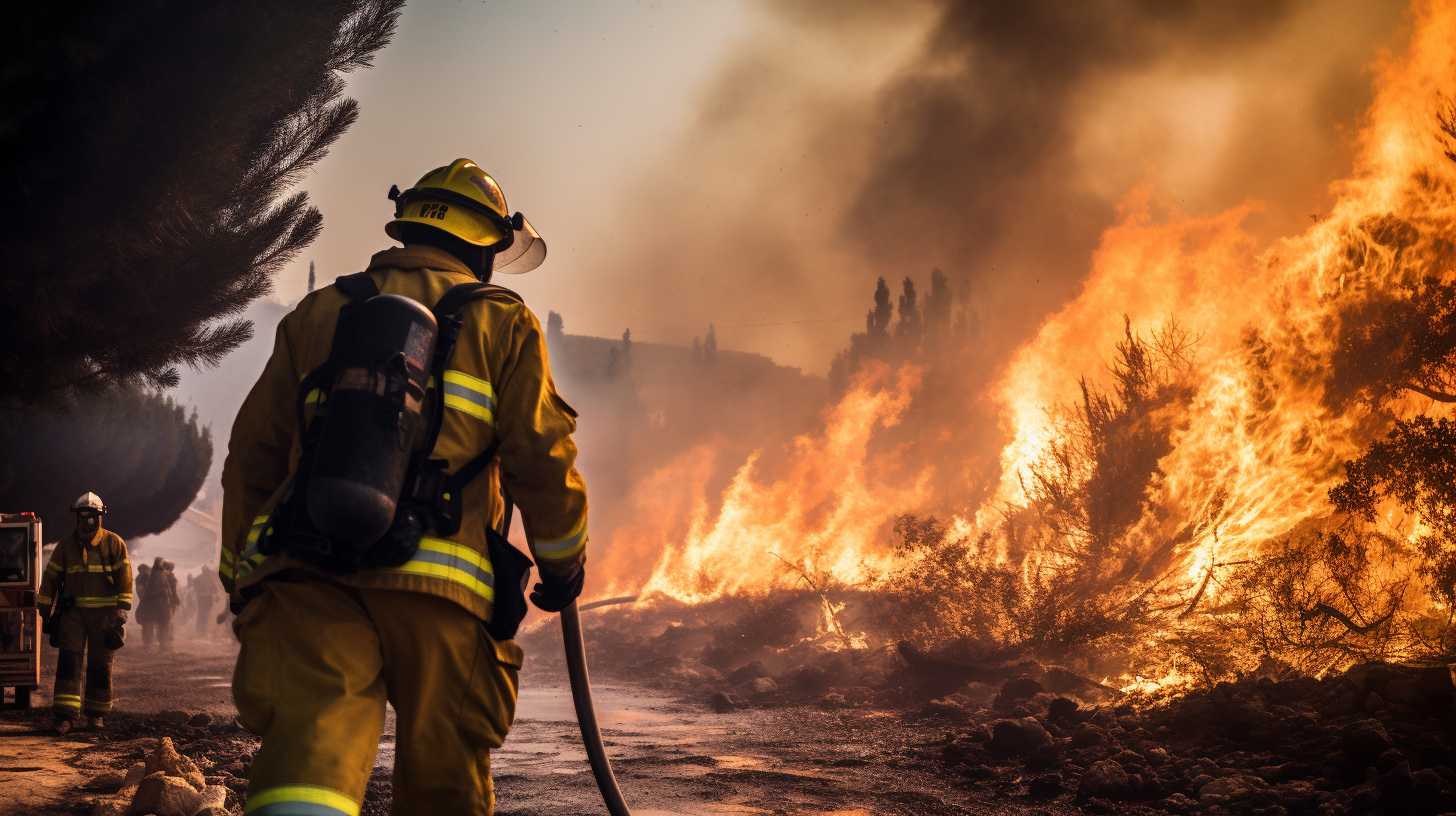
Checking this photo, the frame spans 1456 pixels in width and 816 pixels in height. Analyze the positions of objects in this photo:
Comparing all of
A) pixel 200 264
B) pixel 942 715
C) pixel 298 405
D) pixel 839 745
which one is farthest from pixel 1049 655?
pixel 298 405

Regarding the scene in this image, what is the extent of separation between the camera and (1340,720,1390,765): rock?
5613 millimetres

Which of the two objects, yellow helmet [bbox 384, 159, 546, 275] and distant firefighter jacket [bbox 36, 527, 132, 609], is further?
distant firefighter jacket [bbox 36, 527, 132, 609]

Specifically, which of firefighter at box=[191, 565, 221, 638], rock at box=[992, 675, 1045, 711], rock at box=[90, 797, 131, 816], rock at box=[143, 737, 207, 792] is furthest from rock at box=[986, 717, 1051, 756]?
firefighter at box=[191, 565, 221, 638]

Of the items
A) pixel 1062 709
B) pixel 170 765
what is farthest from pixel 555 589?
pixel 1062 709

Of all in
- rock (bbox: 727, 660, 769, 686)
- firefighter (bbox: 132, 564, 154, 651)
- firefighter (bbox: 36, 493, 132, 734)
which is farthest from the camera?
firefighter (bbox: 132, 564, 154, 651)

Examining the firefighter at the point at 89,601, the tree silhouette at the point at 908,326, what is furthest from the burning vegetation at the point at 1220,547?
the tree silhouette at the point at 908,326

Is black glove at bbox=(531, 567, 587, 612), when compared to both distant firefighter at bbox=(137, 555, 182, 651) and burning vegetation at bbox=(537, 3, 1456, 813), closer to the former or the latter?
burning vegetation at bbox=(537, 3, 1456, 813)

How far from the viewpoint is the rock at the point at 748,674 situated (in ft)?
50.7

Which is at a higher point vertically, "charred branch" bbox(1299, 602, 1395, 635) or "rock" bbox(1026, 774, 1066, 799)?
"charred branch" bbox(1299, 602, 1395, 635)

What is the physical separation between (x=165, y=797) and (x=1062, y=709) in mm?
6115

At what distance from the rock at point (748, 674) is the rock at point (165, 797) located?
35.2ft

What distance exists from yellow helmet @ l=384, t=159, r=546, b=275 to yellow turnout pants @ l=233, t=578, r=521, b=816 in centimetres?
113

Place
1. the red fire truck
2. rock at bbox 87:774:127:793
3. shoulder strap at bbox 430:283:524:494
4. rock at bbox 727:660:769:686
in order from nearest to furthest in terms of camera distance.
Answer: shoulder strap at bbox 430:283:524:494 < rock at bbox 87:774:127:793 < the red fire truck < rock at bbox 727:660:769:686

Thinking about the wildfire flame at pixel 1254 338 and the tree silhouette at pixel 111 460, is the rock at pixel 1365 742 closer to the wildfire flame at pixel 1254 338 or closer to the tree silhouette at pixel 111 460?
the wildfire flame at pixel 1254 338
